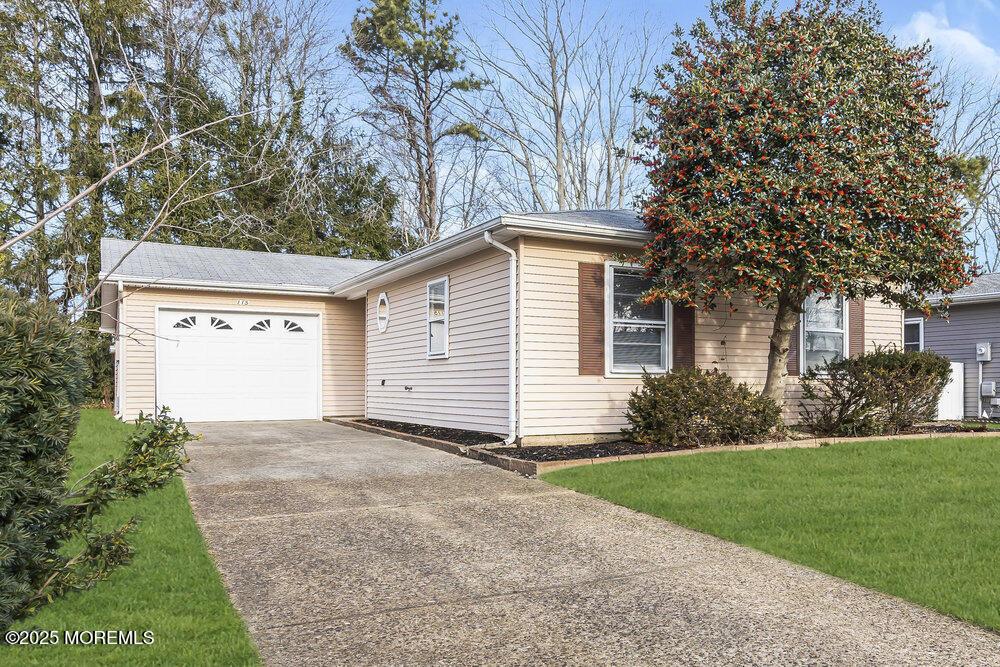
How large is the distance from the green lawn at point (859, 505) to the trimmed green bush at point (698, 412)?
0.61 m

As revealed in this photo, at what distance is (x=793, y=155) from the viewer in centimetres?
917

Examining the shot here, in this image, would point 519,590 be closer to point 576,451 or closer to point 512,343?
point 576,451

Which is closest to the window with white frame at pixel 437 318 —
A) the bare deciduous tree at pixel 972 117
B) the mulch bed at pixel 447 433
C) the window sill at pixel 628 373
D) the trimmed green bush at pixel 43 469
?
the mulch bed at pixel 447 433

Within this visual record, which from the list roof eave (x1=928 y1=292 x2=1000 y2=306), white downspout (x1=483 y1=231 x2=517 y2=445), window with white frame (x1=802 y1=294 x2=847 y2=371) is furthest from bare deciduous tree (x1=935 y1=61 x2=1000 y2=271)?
white downspout (x1=483 y1=231 x2=517 y2=445)

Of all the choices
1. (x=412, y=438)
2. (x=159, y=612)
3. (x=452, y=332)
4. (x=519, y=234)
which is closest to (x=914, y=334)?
(x=452, y=332)

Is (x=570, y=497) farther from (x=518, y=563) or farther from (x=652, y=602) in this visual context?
(x=652, y=602)

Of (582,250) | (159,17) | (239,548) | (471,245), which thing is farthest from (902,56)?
(159,17)

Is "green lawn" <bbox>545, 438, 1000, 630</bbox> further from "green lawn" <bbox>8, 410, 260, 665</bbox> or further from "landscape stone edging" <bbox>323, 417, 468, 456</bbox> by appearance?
"green lawn" <bbox>8, 410, 260, 665</bbox>

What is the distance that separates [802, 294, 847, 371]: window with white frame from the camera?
11.9 metres

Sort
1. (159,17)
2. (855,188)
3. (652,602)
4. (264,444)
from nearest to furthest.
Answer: (652,602)
(855,188)
(264,444)
(159,17)

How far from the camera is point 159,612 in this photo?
155 inches

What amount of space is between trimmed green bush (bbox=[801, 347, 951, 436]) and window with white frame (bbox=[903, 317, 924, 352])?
810 cm

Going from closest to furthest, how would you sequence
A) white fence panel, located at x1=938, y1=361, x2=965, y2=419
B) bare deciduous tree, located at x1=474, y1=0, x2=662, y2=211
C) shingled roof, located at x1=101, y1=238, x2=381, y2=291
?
shingled roof, located at x1=101, y1=238, x2=381, y2=291 → white fence panel, located at x1=938, y1=361, x2=965, y2=419 → bare deciduous tree, located at x1=474, y1=0, x2=662, y2=211

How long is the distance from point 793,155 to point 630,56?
19728mm
